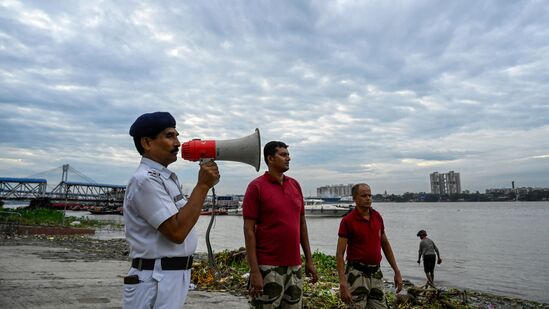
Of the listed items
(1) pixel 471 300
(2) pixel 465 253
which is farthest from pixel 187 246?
(2) pixel 465 253

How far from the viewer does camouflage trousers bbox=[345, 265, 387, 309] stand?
13.0ft

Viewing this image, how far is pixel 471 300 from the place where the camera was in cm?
955

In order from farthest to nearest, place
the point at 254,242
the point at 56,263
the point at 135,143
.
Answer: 1. the point at 56,263
2. the point at 254,242
3. the point at 135,143

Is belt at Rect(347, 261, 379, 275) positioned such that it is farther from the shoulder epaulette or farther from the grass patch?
the shoulder epaulette

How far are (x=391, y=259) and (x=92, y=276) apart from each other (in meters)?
5.67

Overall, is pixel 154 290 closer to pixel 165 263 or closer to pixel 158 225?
pixel 165 263

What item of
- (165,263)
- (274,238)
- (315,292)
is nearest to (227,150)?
Answer: (165,263)

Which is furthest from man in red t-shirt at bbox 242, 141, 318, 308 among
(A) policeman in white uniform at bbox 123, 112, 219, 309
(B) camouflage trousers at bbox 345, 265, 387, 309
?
(A) policeman in white uniform at bbox 123, 112, 219, 309

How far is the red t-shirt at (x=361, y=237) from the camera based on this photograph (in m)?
4.03

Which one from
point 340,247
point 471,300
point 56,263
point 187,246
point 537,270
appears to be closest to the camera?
point 187,246

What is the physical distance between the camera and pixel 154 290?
1.88 m

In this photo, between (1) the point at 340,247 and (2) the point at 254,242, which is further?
(1) the point at 340,247

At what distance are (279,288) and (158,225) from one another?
1.75 metres

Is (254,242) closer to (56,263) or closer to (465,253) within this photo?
(56,263)
